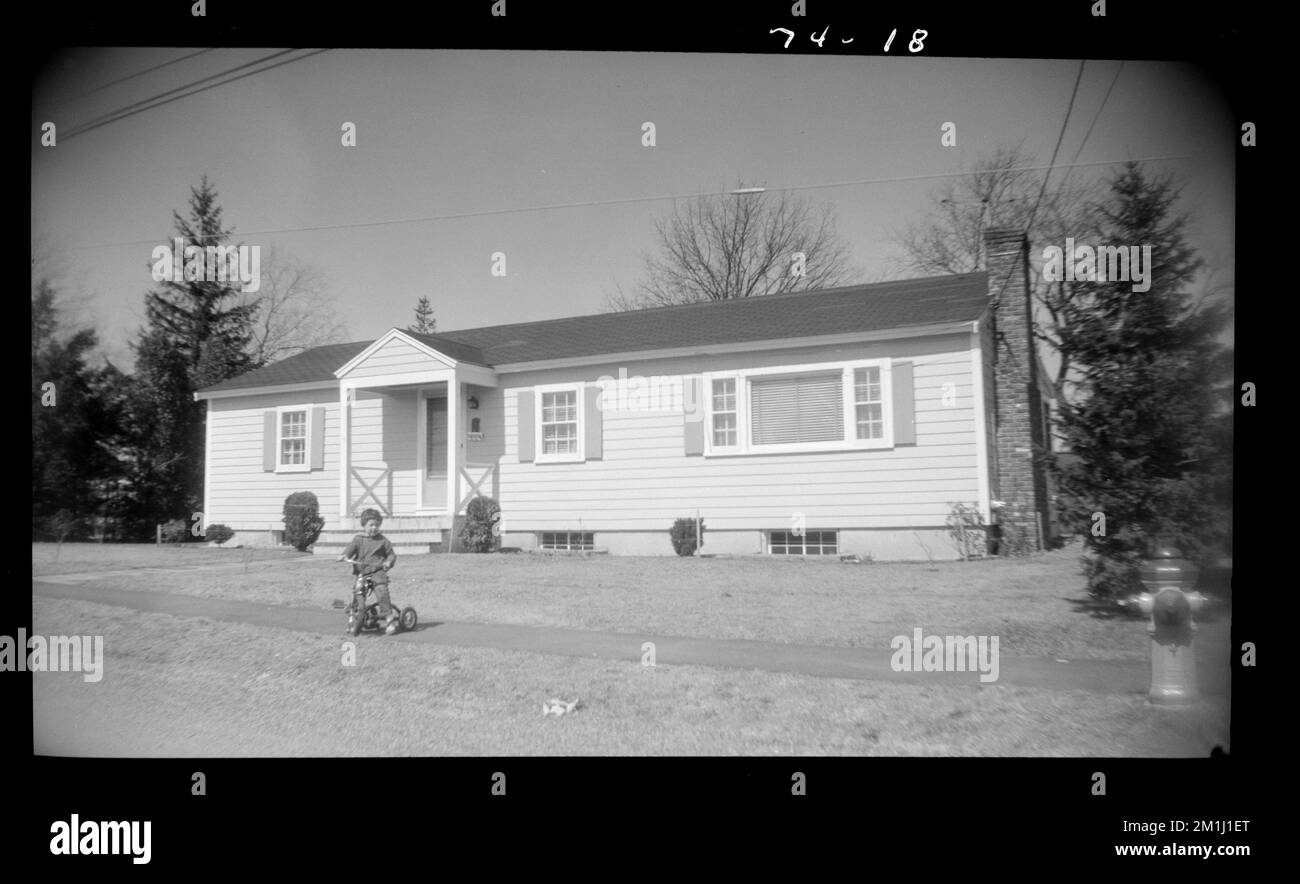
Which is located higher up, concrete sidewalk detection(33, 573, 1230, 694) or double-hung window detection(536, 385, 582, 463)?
double-hung window detection(536, 385, 582, 463)

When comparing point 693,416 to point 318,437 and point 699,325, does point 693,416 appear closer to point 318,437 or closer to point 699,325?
point 699,325

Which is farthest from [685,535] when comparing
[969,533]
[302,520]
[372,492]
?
[302,520]

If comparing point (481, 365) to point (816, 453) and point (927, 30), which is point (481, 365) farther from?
point (927, 30)

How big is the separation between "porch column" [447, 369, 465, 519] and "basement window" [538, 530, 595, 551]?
1.05 m

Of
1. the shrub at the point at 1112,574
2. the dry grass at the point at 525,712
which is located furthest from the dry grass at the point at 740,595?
the dry grass at the point at 525,712

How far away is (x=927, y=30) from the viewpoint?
380 centimetres

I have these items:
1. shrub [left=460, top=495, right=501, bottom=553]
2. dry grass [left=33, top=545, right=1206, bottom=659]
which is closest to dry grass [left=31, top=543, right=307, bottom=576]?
dry grass [left=33, top=545, right=1206, bottom=659]

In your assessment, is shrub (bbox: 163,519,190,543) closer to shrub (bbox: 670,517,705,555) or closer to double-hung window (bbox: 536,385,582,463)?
double-hung window (bbox: 536,385,582,463)

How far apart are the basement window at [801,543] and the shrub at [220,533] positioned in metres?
4.64

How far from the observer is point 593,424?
8.23 m

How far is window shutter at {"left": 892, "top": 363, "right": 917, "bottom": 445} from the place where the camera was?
22.8 ft

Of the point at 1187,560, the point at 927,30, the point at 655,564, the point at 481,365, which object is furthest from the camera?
the point at 481,365
